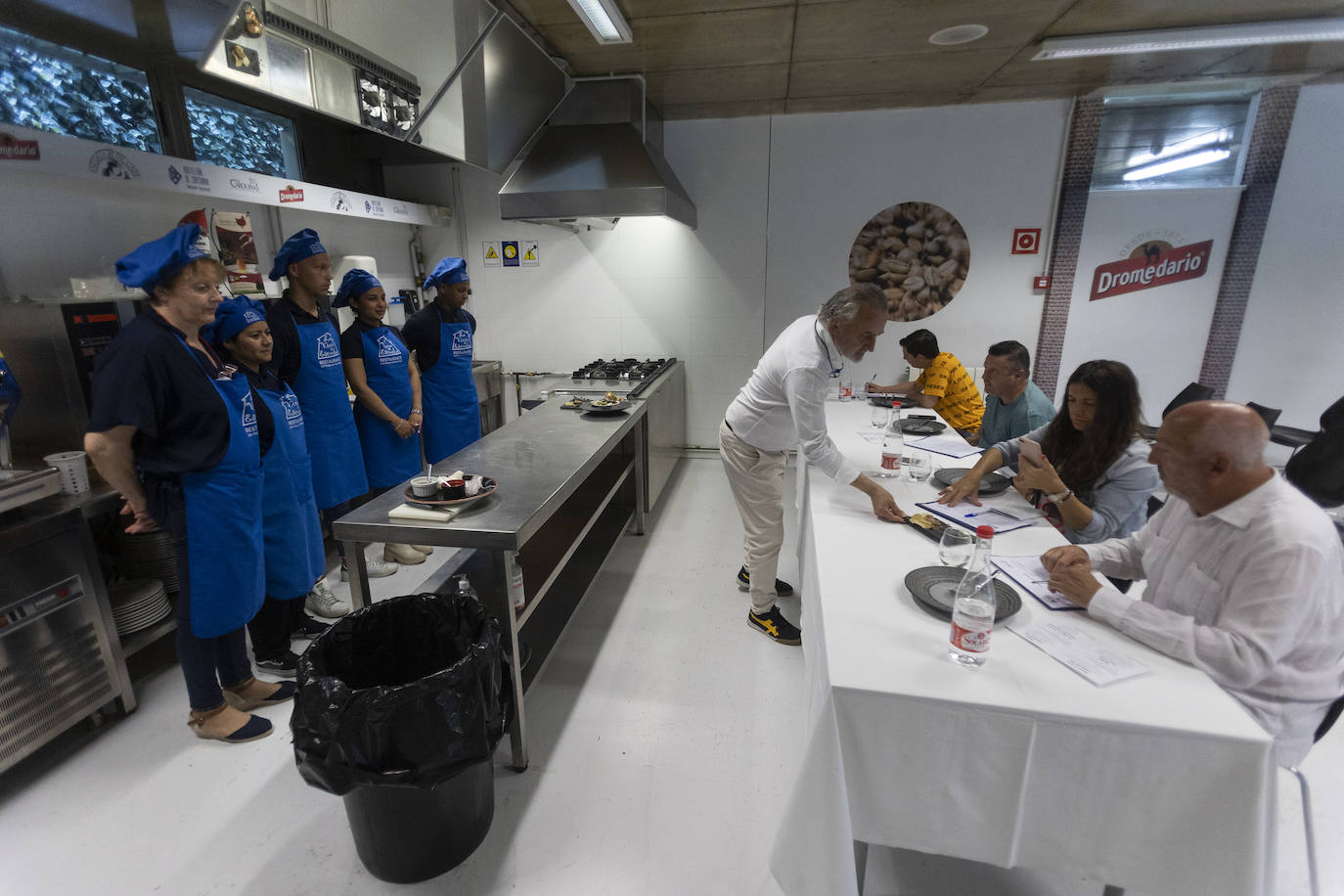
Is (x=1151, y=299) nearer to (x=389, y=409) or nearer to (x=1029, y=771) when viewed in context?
(x=1029, y=771)

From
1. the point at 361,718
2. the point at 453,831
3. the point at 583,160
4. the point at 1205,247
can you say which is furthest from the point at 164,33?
the point at 1205,247

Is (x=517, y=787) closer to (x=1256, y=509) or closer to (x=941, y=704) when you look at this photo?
(x=941, y=704)

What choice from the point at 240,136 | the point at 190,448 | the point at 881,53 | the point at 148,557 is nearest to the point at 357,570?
the point at 190,448

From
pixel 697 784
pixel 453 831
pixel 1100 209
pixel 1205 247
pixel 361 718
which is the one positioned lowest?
pixel 697 784

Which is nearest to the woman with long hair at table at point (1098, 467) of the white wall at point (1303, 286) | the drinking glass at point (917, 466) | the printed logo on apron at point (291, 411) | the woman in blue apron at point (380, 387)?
the drinking glass at point (917, 466)

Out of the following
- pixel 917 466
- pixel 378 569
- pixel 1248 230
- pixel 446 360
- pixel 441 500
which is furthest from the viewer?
pixel 1248 230

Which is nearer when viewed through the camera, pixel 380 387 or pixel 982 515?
pixel 982 515

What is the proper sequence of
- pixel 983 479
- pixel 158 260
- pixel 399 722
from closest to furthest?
1. pixel 399 722
2. pixel 158 260
3. pixel 983 479

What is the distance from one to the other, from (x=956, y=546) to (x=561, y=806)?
1.39 meters

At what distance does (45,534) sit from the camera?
75.1 inches

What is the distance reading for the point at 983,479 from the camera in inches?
88.0

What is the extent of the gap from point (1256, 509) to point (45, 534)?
127 inches

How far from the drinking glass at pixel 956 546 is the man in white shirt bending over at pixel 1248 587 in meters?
0.28

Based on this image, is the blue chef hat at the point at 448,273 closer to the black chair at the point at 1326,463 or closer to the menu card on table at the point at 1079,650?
the menu card on table at the point at 1079,650
